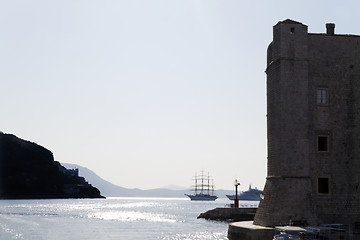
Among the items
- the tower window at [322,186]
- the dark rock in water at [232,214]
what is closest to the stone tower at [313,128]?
the tower window at [322,186]

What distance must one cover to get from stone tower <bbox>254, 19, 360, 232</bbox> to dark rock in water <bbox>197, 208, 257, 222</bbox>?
25.0 meters

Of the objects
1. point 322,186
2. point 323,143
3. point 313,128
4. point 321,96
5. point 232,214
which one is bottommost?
point 232,214

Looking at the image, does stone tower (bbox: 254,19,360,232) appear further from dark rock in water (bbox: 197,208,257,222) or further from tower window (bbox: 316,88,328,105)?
dark rock in water (bbox: 197,208,257,222)

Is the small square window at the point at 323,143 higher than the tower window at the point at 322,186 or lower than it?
higher

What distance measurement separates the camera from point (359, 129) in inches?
1518

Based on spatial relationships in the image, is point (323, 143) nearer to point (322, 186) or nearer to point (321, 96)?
point (322, 186)

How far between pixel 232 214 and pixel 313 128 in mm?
38603

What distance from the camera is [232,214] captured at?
7444cm

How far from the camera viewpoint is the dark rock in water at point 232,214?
66.7m

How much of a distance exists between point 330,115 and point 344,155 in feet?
10.2

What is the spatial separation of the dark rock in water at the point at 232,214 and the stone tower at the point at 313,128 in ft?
81.9

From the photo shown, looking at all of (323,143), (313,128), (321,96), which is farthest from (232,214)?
(321,96)

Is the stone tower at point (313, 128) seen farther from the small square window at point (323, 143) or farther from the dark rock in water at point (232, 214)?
the dark rock in water at point (232, 214)

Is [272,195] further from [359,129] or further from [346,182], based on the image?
[359,129]
